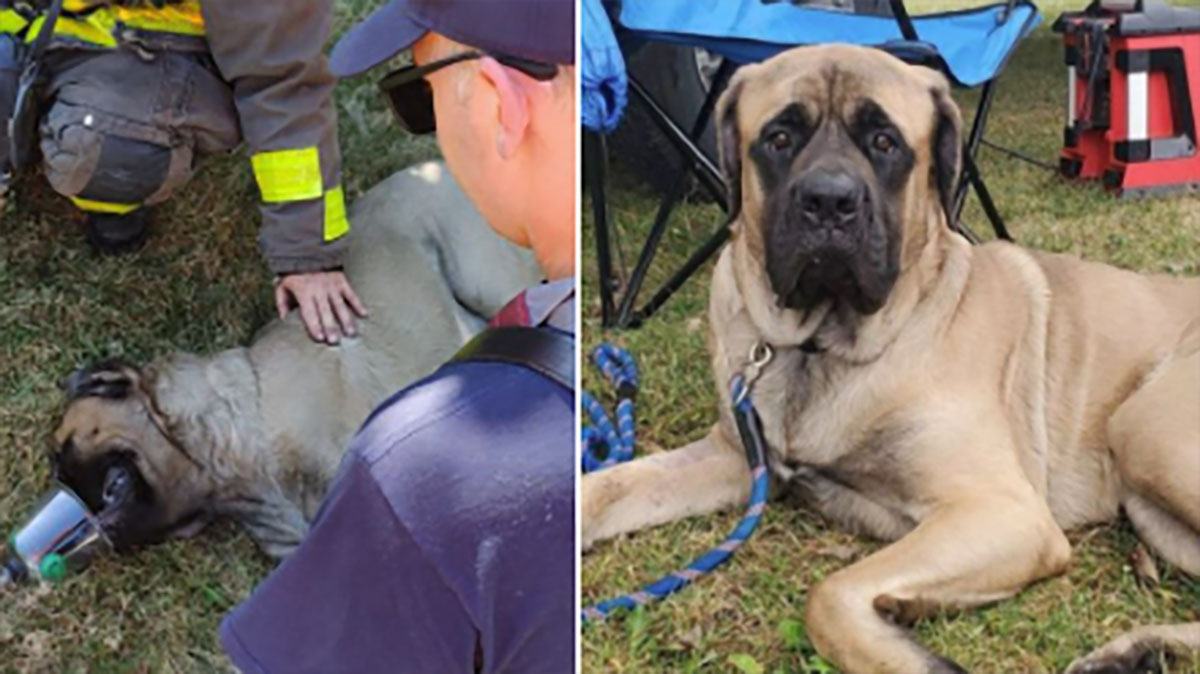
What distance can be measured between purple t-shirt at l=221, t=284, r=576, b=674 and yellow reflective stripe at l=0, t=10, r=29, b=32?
115 cm

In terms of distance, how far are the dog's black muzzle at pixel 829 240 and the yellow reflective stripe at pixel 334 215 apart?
1.74ft

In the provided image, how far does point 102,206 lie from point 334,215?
43 cm

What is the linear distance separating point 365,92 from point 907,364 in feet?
2.54

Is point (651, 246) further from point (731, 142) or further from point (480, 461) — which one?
point (480, 461)

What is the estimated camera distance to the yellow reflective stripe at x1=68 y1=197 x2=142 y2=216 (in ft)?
6.55

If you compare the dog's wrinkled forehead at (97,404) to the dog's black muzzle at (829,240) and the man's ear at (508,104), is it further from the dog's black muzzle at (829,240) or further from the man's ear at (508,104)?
the man's ear at (508,104)

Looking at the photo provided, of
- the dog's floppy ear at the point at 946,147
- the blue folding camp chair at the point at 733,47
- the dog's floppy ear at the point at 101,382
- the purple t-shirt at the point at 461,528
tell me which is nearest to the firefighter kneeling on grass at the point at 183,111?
the dog's floppy ear at the point at 101,382

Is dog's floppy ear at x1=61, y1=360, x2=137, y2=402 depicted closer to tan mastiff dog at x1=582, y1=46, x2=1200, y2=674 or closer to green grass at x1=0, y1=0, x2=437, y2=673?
green grass at x1=0, y1=0, x2=437, y2=673

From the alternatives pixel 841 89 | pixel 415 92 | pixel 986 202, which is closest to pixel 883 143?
pixel 841 89

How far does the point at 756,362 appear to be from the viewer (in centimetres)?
172

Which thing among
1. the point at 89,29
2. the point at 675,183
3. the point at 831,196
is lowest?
the point at 675,183

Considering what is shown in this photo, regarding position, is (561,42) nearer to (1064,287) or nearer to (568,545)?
(568,545)

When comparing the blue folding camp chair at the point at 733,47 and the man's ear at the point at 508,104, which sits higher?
the man's ear at the point at 508,104

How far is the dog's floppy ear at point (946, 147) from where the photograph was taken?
5.21ft
